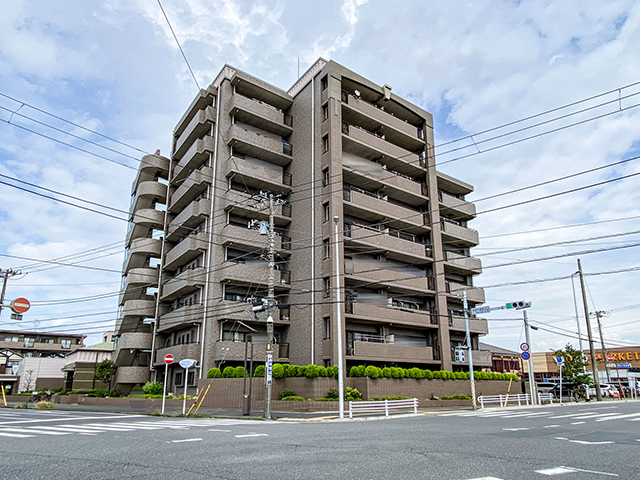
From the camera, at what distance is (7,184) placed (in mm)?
12664

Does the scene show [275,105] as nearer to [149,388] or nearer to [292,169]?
[292,169]

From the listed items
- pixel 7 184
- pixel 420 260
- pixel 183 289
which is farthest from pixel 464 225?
pixel 7 184

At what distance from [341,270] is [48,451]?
23037 millimetres

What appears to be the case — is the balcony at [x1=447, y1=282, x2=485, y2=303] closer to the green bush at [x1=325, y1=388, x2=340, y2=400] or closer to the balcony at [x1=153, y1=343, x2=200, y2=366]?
the green bush at [x1=325, y1=388, x2=340, y2=400]

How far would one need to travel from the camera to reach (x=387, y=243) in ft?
111

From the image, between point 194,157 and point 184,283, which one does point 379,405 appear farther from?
point 194,157

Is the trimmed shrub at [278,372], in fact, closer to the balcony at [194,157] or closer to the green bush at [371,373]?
the green bush at [371,373]

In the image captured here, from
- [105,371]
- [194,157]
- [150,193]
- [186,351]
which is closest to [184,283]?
[186,351]

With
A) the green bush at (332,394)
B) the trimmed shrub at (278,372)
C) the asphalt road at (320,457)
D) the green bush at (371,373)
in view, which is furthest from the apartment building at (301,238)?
the asphalt road at (320,457)

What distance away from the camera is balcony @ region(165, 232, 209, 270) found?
32250 millimetres

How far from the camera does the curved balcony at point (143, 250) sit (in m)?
39.4

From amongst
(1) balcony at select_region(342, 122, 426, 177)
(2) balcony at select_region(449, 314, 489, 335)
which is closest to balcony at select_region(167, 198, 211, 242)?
(1) balcony at select_region(342, 122, 426, 177)

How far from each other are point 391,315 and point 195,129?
21.2 meters

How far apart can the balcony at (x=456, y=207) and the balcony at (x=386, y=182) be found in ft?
10.3
